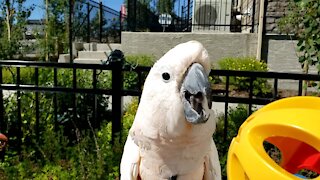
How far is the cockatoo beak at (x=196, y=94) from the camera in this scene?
1255mm

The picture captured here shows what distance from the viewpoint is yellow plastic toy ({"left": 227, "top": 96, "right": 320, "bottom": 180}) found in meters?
1.02

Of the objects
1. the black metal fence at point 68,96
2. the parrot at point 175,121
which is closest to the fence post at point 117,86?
the black metal fence at point 68,96

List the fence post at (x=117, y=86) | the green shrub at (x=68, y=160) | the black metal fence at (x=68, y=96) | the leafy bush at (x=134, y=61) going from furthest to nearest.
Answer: the leafy bush at (x=134, y=61)
the fence post at (x=117, y=86)
the black metal fence at (x=68, y=96)
the green shrub at (x=68, y=160)

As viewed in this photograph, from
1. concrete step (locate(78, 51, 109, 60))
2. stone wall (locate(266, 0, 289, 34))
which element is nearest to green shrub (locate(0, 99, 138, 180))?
stone wall (locate(266, 0, 289, 34))

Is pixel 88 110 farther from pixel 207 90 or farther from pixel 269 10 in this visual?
pixel 269 10

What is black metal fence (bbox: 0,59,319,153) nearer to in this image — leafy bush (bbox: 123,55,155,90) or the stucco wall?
leafy bush (bbox: 123,55,155,90)

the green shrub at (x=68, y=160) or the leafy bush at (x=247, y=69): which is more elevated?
the leafy bush at (x=247, y=69)

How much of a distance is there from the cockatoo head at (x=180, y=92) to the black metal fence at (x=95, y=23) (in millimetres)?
13126

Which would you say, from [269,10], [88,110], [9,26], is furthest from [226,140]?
[9,26]

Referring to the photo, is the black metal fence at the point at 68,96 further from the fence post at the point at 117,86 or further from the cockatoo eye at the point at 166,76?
the cockatoo eye at the point at 166,76

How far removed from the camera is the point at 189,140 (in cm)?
140

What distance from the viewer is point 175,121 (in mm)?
1330

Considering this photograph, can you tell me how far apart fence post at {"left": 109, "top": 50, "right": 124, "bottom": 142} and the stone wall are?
245 inches

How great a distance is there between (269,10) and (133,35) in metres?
3.59
